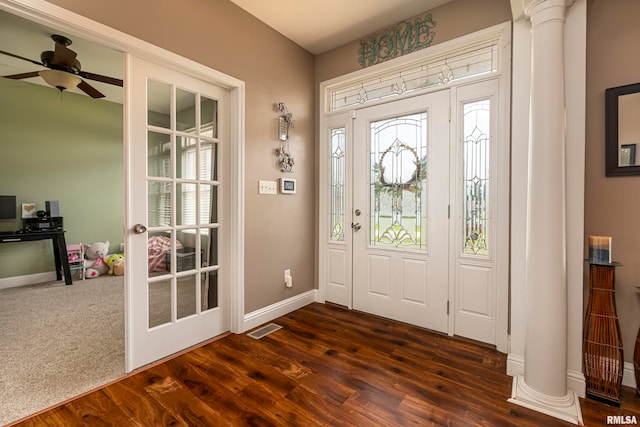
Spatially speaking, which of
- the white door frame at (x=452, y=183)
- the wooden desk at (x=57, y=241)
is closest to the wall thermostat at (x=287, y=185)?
the white door frame at (x=452, y=183)

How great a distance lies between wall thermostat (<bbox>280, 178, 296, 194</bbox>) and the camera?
294 centimetres

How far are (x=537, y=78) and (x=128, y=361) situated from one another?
123 inches

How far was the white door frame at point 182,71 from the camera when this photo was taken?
1532 millimetres

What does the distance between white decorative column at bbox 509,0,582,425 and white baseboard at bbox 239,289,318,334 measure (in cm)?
199

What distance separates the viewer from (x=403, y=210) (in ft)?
9.14

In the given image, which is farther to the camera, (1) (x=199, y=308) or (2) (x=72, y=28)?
(1) (x=199, y=308)

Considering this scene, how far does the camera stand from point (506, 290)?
2221mm

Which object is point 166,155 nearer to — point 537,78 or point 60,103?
point 537,78

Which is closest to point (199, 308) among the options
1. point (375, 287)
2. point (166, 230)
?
point (166, 230)

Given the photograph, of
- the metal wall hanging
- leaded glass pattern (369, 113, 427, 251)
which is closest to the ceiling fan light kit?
the metal wall hanging

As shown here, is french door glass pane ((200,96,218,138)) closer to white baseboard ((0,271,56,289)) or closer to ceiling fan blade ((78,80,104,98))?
ceiling fan blade ((78,80,104,98))

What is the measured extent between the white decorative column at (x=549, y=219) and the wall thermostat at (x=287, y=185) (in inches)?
81.0

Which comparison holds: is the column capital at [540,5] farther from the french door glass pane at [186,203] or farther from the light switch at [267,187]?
the french door glass pane at [186,203]

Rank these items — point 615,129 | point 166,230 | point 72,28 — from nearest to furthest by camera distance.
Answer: point 72,28 → point 615,129 → point 166,230
